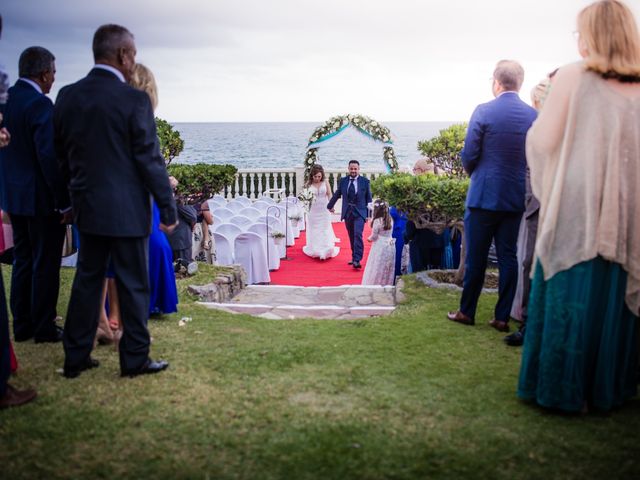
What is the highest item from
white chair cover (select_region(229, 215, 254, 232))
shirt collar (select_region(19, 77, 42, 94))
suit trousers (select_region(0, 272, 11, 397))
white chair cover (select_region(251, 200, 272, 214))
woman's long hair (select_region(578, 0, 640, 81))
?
woman's long hair (select_region(578, 0, 640, 81))

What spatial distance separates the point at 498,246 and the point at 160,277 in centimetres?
300

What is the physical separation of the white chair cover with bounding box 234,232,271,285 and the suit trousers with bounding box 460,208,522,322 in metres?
5.82

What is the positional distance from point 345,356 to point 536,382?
144 centimetres

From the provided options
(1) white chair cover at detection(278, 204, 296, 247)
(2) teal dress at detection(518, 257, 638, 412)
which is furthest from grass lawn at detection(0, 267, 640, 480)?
(1) white chair cover at detection(278, 204, 296, 247)

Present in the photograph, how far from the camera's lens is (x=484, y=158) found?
5.29 meters

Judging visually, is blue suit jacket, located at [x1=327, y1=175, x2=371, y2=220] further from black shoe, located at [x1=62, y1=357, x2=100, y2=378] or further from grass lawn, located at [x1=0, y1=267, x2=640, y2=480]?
black shoe, located at [x1=62, y1=357, x2=100, y2=378]

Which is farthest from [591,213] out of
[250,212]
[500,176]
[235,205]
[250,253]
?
[235,205]

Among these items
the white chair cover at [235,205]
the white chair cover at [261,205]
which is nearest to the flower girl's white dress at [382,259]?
the white chair cover at [261,205]

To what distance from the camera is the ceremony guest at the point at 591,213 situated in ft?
11.2

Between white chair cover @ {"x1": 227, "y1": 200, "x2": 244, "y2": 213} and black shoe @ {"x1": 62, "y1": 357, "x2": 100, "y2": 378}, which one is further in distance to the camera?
white chair cover @ {"x1": 227, "y1": 200, "x2": 244, "y2": 213}

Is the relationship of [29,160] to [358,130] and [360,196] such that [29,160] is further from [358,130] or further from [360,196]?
[358,130]

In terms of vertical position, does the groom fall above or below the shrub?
below

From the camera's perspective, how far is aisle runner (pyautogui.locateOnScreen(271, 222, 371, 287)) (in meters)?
11.1

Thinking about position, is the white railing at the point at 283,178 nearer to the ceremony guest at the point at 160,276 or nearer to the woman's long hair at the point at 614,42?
the ceremony guest at the point at 160,276
